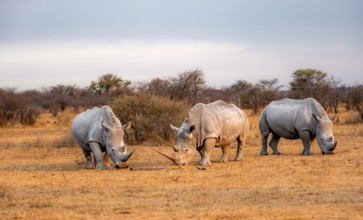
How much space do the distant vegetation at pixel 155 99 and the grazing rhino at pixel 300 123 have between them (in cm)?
509

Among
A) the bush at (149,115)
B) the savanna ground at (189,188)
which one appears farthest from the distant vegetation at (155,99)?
the savanna ground at (189,188)

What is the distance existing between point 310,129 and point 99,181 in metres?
6.84

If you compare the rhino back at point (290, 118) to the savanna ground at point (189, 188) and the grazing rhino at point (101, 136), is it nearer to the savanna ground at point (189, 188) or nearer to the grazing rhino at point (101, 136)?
the savanna ground at point (189, 188)

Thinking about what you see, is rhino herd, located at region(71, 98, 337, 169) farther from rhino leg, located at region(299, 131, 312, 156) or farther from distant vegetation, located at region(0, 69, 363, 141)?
distant vegetation, located at region(0, 69, 363, 141)

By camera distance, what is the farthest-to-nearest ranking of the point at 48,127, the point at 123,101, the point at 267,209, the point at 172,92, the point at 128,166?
Result: the point at 48,127
the point at 172,92
the point at 123,101
the point at 128,166
the point at 267,209

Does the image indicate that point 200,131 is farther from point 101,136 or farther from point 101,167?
point 101,167

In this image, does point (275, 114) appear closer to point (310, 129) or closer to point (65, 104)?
point (310, 129)

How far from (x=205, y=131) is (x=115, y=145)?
2118 millimetres

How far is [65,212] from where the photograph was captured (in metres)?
10.1

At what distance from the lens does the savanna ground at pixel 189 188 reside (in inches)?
392

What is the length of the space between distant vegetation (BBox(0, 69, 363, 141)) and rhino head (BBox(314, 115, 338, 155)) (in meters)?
6.66

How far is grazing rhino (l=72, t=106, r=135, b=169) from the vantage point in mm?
15477

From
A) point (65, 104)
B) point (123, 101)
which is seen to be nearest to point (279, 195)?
point (123, 101)

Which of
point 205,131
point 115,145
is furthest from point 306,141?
point 115,145
